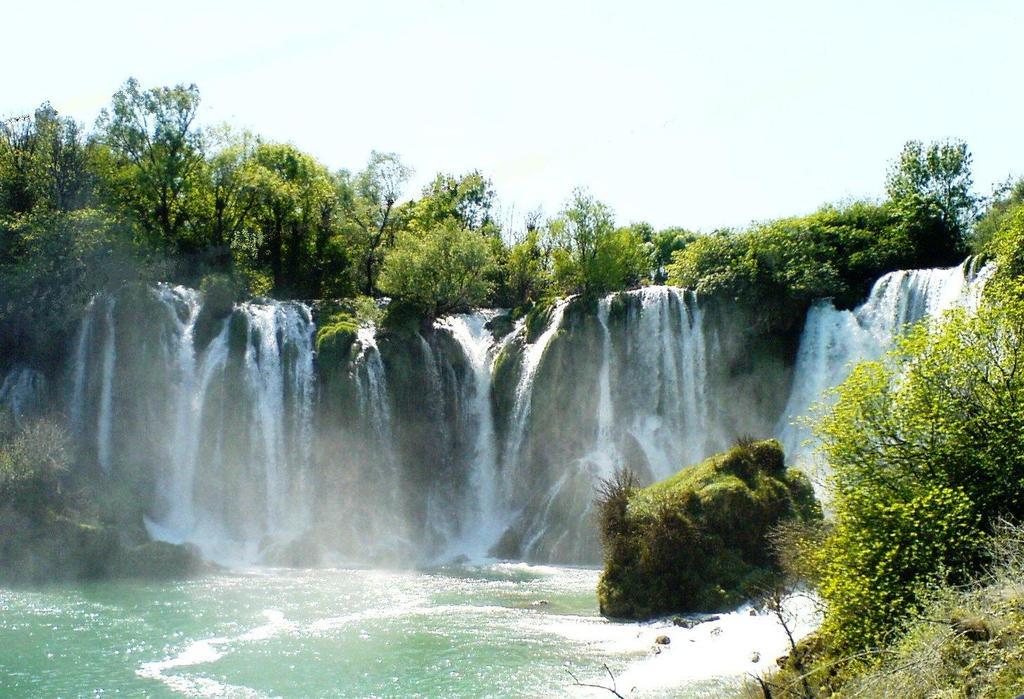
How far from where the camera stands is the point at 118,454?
136ft

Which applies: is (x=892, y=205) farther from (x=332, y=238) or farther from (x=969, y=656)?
Result: (x=969, y=656)

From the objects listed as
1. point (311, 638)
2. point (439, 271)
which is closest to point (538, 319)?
point (439, 271)

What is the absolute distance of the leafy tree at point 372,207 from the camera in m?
56.3

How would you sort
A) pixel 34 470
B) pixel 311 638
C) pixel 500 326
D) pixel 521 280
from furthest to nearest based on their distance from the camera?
pixel 521 280 < pixel 500 326 < pixel 34 470 < pixel 311 638

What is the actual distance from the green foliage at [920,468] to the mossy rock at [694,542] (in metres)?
7.34

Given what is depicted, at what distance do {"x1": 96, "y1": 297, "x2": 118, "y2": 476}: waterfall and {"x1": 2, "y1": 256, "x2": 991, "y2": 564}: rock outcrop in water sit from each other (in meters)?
0.05

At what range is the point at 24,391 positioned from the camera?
41.2 m

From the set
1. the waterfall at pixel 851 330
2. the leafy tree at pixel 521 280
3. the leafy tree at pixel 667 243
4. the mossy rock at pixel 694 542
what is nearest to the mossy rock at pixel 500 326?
the leafy tree at pixel 521 280

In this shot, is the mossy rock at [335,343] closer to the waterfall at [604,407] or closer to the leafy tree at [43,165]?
the waterfall at [604,407]

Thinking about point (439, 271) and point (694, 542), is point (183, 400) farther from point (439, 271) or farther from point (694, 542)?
point (694, 542)

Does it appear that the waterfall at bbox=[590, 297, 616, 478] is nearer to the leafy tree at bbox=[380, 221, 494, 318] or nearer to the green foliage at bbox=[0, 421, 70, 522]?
the leafy tree at bbox=[380, 221, 494, 318]

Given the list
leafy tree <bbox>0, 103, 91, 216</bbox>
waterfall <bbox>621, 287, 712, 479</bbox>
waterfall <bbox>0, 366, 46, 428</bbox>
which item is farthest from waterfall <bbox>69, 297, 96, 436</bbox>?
waterfall <bbox>621, 287, 712, 479</bbox>

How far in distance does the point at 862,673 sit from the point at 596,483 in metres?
25.1

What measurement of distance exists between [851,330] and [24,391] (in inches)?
1227
